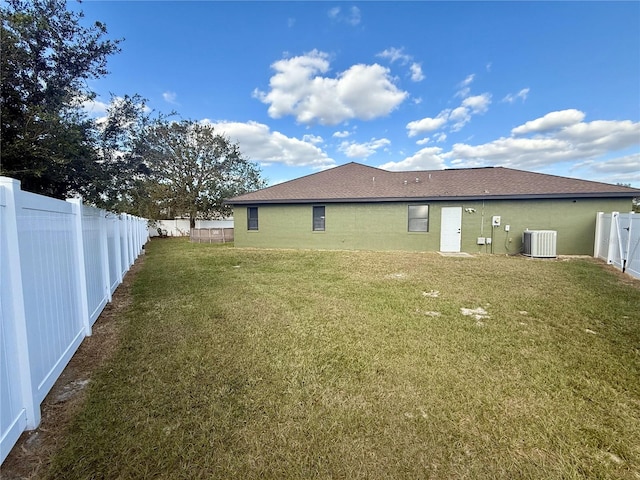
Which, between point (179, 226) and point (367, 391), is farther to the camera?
point (179, 226)

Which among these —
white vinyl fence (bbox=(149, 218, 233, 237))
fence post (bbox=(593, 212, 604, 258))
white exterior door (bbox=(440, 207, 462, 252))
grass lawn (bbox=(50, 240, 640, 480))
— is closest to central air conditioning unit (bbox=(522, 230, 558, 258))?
fence post (bbox=(593, 212, 604, 258))

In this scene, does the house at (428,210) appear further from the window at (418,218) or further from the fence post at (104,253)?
the fence post at (104,253)

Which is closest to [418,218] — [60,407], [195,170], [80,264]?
[80,264]

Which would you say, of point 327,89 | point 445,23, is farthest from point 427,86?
point 327,89

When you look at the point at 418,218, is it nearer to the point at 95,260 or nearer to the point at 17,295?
the point at 95,260

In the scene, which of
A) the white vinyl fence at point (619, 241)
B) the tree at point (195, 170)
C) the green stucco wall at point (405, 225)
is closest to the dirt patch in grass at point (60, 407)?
the green stucco wall at point (405, 225)

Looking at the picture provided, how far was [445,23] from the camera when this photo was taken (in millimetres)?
9906

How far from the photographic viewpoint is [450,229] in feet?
38.3

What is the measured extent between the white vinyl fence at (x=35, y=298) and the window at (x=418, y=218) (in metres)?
11.0

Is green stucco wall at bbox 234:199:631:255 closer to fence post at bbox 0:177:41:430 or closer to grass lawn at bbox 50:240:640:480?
grass lawn at bbox 50:240:640:480

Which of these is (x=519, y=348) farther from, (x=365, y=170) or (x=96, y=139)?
(x=365, y=170)

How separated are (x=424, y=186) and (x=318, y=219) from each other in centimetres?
501

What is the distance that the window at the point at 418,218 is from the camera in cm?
1195

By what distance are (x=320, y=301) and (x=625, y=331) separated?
13.9ft
